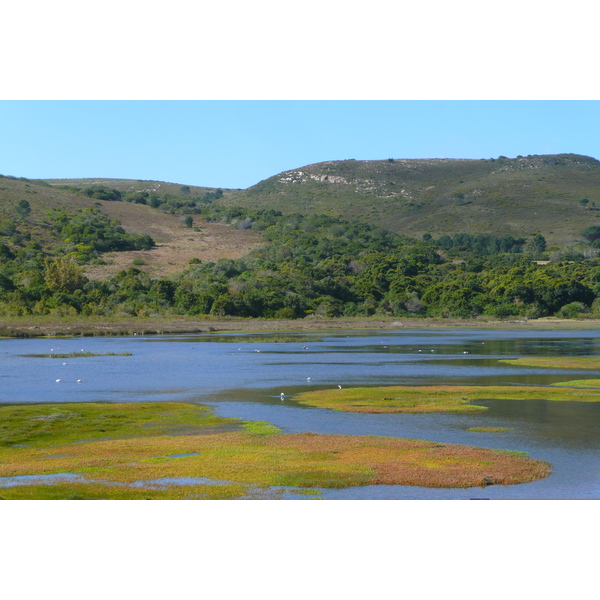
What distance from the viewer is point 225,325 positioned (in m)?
99.6

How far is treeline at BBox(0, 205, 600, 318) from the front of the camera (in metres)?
Result: 106

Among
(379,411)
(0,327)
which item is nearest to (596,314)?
(0,327)

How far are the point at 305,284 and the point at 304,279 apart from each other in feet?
5.55

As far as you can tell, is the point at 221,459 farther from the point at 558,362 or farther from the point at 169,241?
the point at 169,241

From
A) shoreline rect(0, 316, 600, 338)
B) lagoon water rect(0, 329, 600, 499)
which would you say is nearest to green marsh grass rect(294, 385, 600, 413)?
lagoon water rect(0, 329, 600, 499)

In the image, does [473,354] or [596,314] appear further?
[596,314]

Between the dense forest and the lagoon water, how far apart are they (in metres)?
25.6

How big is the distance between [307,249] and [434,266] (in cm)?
2409

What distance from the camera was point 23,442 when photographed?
79.0ft

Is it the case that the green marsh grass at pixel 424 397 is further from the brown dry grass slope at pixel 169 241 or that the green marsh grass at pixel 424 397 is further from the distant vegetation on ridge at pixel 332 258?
the brown dry grass slope at pixel 169 241

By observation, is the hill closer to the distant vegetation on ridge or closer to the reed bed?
the distant vegetation on ridge

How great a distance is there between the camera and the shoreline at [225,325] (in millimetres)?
87625

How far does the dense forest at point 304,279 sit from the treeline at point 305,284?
177 mm

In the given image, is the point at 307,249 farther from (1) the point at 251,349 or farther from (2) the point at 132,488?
(2) the point at 132,488
